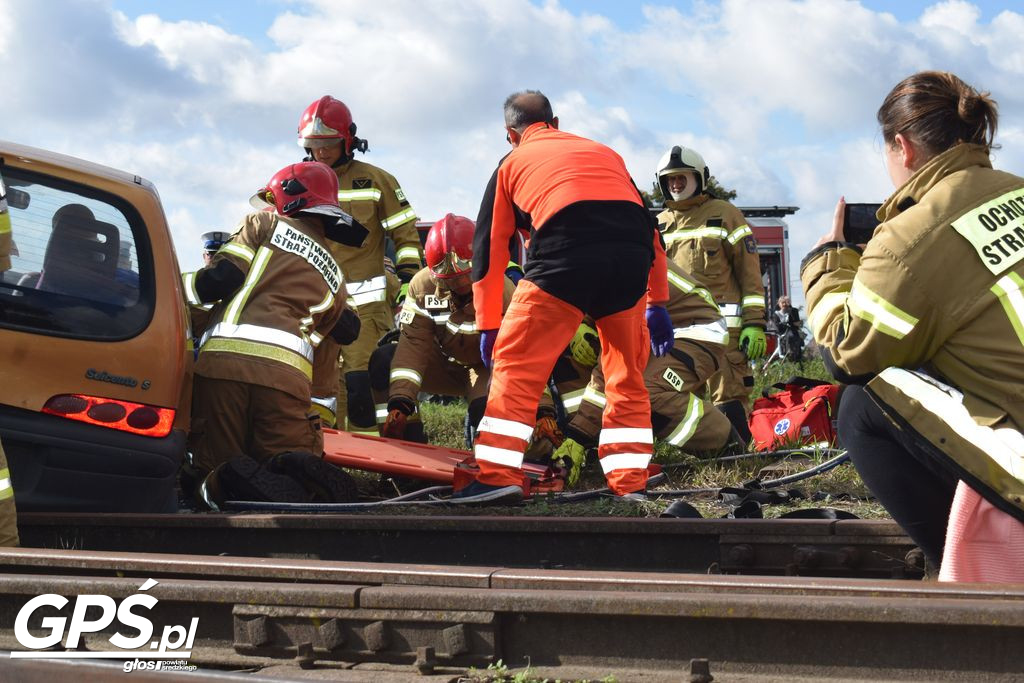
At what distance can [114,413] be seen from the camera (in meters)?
4.54

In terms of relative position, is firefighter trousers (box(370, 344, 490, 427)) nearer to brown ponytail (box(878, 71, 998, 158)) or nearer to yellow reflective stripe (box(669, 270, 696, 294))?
yellow reflective stripe (box(669, 270, 696, 294))

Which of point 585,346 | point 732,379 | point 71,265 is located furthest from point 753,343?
point 71,265

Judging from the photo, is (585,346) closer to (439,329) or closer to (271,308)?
(439,329)

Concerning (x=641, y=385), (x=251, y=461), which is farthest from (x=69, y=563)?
(x=641, y=385)

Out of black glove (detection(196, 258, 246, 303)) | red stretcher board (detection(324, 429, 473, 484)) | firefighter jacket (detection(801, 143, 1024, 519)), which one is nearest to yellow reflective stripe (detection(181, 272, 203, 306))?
black glove (detection(196, 258, 246, 303))

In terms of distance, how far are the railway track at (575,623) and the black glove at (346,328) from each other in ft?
10.9

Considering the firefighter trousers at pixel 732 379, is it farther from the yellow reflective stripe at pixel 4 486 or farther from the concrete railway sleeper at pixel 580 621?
the concrete railway sleeper at pixel 580 621

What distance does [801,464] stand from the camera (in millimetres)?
6508

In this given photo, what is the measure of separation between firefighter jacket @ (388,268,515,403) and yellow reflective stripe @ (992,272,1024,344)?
4386 millimetres

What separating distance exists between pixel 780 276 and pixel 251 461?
1784cm

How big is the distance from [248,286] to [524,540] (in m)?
2.20

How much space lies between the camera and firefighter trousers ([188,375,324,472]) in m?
5.54

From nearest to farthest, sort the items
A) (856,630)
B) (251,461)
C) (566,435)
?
(856,630)
(251,461)
(566,435)

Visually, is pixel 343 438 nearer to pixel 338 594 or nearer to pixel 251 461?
pixel 251 461
